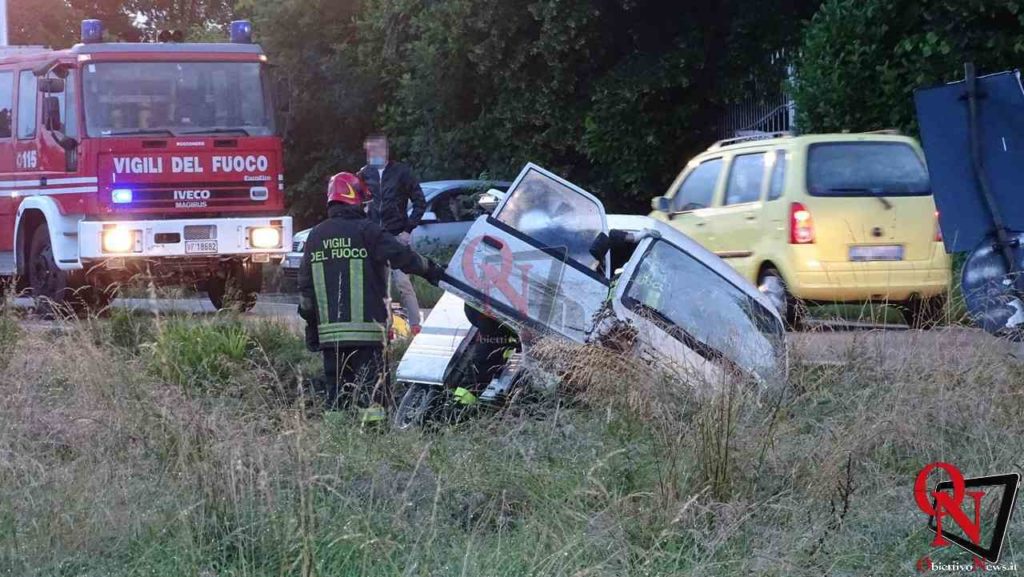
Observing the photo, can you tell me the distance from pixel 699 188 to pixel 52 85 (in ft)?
20.5

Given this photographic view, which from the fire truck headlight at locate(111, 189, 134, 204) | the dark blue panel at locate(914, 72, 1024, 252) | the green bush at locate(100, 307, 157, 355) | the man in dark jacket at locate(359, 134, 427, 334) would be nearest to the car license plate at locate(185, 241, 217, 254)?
the fire truck headlight at locate(111, 189, 134, 204)

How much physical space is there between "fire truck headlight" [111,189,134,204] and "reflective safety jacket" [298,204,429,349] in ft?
18.7

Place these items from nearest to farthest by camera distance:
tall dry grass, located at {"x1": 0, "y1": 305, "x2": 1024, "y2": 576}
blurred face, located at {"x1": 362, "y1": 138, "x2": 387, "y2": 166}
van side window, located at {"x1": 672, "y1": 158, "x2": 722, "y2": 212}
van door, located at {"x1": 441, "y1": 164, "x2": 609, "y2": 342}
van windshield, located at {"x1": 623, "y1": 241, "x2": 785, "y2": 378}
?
1. tall dry grass, located at {"x1": 0, "y1": 305, "x2": 1024, "y2": 576}
2. van windshield, located at {"x1": 623, "y1": 241, "x2": 785, "y2": 378}
3. van door, located at {"x1": 441, "y1": 164, "x2": 609, "y2": 342}
4. blurred face, located at {"x1": 362, "y1": 138, "x2": 387, "y2": 166}
5. van side window, located at {"x1": 672, "y1": 158, "x2": 722, "y2": 212}

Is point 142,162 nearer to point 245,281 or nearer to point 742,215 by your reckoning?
point 245,281

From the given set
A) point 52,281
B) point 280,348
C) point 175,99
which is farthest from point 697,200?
point 52,281

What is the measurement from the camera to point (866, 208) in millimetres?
10617

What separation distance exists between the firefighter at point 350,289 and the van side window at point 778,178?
401 centimetres

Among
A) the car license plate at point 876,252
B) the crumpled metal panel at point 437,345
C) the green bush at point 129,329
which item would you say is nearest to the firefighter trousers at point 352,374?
the crumpled metal panel at point 437,345

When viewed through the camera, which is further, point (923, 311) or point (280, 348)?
point (280, 348)

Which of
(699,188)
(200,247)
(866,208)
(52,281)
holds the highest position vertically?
(866,208)

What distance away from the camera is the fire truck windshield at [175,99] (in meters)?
13.1

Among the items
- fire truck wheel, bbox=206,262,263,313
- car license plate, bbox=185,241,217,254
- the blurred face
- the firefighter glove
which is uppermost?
the blurred face

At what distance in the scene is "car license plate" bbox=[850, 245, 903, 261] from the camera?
10578mm

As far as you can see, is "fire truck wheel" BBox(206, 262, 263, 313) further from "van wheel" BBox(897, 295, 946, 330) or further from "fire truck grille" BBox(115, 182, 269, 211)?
"van wheel" BBox(897, 295, 946, 330)
